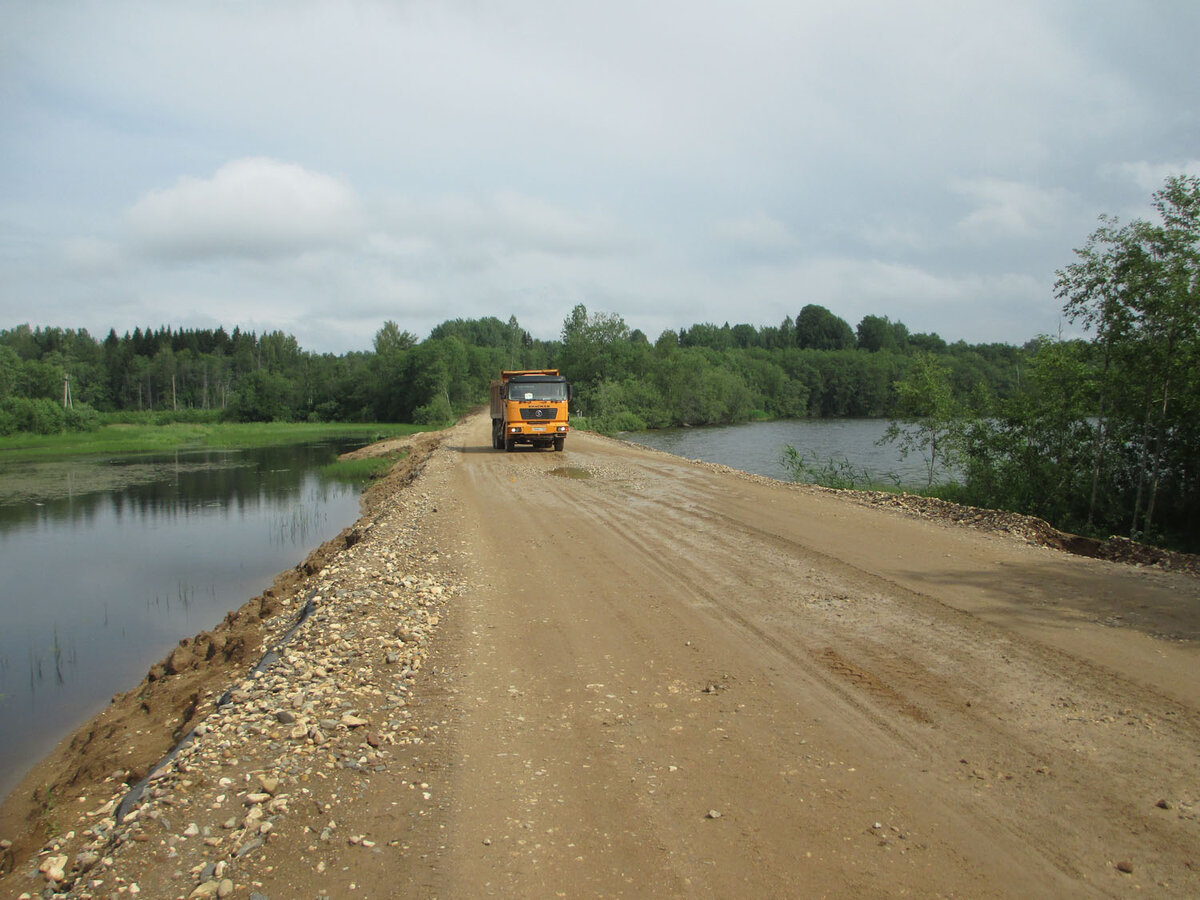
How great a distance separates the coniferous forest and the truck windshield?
472 inches

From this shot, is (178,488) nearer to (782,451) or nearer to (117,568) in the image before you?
(117,568)

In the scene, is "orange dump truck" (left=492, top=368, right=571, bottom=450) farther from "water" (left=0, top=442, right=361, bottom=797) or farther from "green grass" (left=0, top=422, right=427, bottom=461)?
"green grass" (left=0, top=422, right=427, bottom=461)

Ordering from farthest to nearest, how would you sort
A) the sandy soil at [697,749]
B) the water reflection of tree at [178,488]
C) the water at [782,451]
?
the water at [782,451]
the water reflection of tree at [178,488]
the sandy soil at [697,749]

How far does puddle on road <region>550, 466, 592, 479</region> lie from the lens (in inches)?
807

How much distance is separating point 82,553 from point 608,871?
789 inches

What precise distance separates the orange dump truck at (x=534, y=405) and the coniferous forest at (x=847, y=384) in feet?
38.8

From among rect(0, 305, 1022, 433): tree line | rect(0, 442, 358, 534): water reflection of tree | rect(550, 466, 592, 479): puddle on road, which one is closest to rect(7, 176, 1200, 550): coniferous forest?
rect(0, 305, 1022, 433): tree line

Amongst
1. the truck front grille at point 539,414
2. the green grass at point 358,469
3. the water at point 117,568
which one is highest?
the truck front grille at point 539,414

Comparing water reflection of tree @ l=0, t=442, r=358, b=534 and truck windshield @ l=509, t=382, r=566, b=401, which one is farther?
truck windshield @ l=509, t=382, r=566, b=401

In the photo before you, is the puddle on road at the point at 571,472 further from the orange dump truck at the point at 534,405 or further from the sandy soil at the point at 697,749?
the sandy soil at the point at 697,749

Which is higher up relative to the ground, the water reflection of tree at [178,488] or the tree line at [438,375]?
the tree line at [438,375]

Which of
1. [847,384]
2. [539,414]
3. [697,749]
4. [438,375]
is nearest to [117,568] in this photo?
[539,414]

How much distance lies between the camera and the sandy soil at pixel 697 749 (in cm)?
373

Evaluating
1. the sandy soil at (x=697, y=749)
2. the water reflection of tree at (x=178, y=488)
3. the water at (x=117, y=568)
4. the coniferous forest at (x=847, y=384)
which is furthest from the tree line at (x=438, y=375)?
the sandy soil at (x=697, y=749)
